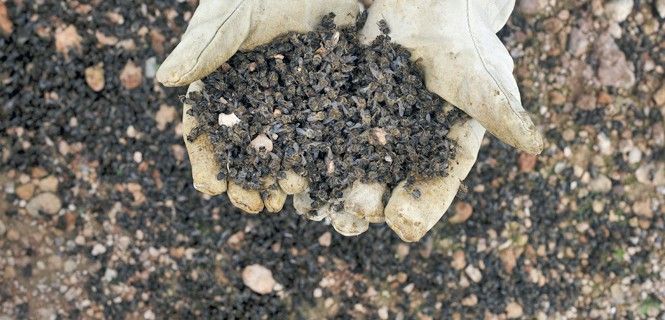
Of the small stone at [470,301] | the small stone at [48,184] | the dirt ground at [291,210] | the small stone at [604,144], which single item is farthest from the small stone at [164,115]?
the small stone at [604,144]

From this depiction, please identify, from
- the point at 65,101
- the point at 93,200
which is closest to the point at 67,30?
the point at 65,101

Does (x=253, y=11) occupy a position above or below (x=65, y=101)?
above

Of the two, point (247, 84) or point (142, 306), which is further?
point (142, 306)

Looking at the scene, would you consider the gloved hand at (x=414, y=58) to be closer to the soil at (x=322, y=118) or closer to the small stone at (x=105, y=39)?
the soil at (x=322, y=118)

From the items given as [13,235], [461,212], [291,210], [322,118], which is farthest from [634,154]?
[13,235]

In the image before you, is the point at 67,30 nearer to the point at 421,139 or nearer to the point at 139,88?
the point at 139,88

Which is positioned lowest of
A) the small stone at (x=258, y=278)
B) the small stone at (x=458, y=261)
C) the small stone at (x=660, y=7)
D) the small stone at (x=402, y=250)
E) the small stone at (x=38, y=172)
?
the small stone at (x=258, y=278)
